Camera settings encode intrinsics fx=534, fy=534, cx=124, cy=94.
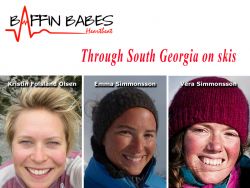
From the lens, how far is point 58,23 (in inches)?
103

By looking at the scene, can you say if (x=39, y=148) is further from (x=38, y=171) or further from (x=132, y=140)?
(x=132, y=140)

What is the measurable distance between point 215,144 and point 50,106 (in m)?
0.84

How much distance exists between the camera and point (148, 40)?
8.60 feet

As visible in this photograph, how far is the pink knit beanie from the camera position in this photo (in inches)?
104

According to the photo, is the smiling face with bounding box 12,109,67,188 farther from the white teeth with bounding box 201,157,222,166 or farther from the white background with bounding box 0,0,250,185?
the white teeth with bounding box 201,157,222,166

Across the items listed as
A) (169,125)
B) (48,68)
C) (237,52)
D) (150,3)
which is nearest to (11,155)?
(48,68)

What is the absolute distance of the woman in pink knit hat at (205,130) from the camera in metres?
2.64

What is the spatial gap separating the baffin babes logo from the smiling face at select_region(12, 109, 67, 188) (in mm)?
401

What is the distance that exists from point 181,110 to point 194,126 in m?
0.10

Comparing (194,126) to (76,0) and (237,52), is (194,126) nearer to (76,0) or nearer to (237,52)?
(237,52)

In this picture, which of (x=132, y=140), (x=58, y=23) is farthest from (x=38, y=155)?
(x=58, y=23)

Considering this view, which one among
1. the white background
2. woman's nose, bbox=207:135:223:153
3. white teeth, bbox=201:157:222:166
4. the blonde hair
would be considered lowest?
white teeth, bbox=201:157:222:166

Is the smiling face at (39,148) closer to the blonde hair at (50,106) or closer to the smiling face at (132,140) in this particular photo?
the blonde hair at (50,106)

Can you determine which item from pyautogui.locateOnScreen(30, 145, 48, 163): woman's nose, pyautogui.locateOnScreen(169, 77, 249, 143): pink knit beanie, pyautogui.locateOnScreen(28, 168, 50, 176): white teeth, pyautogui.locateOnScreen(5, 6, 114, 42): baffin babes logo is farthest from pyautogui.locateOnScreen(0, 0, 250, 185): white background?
pyautogui.locateOnScreen(28, 168, 50, 176): white teeth
